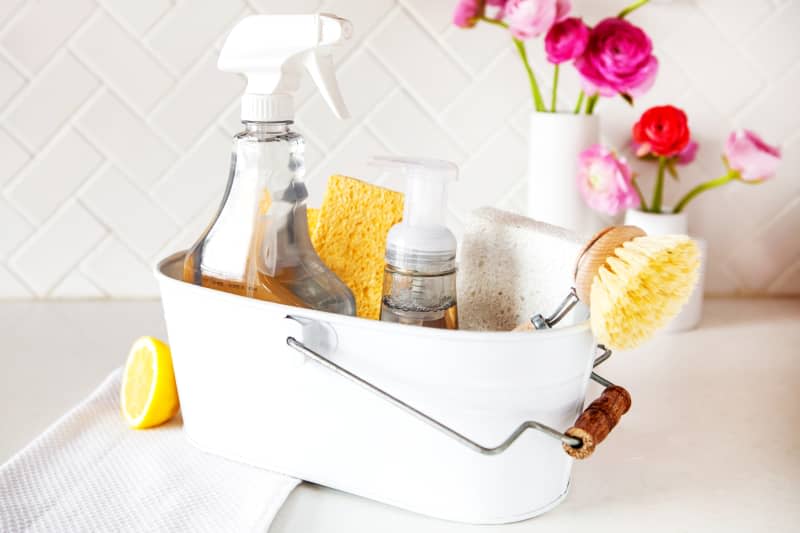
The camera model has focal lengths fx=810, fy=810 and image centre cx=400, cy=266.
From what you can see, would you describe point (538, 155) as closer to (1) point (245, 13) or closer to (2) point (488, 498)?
(1) point (245, 13)

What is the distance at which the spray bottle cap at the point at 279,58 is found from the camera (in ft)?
1.83

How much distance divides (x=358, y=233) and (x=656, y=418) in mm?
316

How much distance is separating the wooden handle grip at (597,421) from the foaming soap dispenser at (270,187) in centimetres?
19

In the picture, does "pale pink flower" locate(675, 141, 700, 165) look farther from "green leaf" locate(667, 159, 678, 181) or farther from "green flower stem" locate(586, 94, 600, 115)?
"green flower stem" locate(586, 94, 600, 115)

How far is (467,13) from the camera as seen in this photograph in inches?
35.9

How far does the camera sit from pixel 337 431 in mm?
553

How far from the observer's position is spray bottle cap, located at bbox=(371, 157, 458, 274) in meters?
0.56

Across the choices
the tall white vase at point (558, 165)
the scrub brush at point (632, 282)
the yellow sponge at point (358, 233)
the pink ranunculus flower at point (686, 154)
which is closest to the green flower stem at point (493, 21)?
the tall white vase at point (558, 165)

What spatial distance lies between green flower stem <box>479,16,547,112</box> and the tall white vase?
1cm

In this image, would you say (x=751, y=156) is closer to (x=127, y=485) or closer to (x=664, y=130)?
(x=664, y=130)

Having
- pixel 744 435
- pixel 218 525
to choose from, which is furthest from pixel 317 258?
pixel 744 435

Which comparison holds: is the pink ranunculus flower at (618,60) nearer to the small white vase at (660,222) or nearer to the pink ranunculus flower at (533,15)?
the pink ranunculus flower at (533,15)

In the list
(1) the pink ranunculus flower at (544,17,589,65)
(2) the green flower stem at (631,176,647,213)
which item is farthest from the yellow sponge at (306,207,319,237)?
(2) the green flower stem at (631,176,647,213)

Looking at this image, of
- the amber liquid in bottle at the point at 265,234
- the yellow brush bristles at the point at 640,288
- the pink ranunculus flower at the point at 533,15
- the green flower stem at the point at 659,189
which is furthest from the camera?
the green flower stem at the point at 659,189
